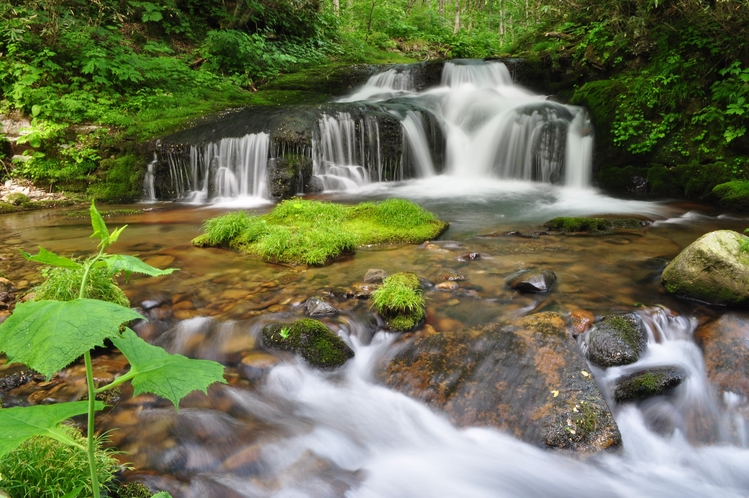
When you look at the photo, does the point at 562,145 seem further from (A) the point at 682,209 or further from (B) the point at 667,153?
(A) the point at 682,209

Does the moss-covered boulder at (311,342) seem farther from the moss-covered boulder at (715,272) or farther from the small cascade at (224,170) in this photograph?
the small cascade at (224,170)

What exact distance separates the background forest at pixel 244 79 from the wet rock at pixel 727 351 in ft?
19.4

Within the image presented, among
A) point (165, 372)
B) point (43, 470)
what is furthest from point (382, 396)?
point (165, 372)

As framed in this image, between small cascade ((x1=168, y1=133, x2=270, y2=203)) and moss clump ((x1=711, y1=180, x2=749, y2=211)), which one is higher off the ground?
small cascade ((x1=168, y1=133, x2=270, y2=203))

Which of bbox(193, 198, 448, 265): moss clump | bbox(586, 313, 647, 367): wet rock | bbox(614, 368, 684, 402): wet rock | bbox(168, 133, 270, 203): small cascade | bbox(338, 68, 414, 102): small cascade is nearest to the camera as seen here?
bbox(614, 368, 684, 402): wet rock

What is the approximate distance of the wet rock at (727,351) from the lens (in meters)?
3.32

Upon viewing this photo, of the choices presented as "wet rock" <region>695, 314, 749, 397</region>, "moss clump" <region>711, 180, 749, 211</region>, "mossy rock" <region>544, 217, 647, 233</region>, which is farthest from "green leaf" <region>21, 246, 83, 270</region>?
"moss clump" <region>711, 180, 749, 211</region>

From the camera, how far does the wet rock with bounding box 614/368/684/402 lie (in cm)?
324

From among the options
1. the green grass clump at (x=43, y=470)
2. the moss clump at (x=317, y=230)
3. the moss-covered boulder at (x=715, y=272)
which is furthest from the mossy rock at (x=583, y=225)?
the green grass clump at (x=43, y=470)

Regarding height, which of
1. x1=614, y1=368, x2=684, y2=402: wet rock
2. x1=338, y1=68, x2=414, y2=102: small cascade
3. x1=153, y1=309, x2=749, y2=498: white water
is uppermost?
x1=338, y1=68, x2=414, y2=102: small cascade

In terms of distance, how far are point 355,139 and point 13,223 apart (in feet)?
21.5

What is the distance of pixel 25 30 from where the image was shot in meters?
10.8

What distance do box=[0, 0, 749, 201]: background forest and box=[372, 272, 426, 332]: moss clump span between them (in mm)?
7171

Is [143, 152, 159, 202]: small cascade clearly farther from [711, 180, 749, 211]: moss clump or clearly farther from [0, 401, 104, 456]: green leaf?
[711, 180, 749, 211]: moss clump
